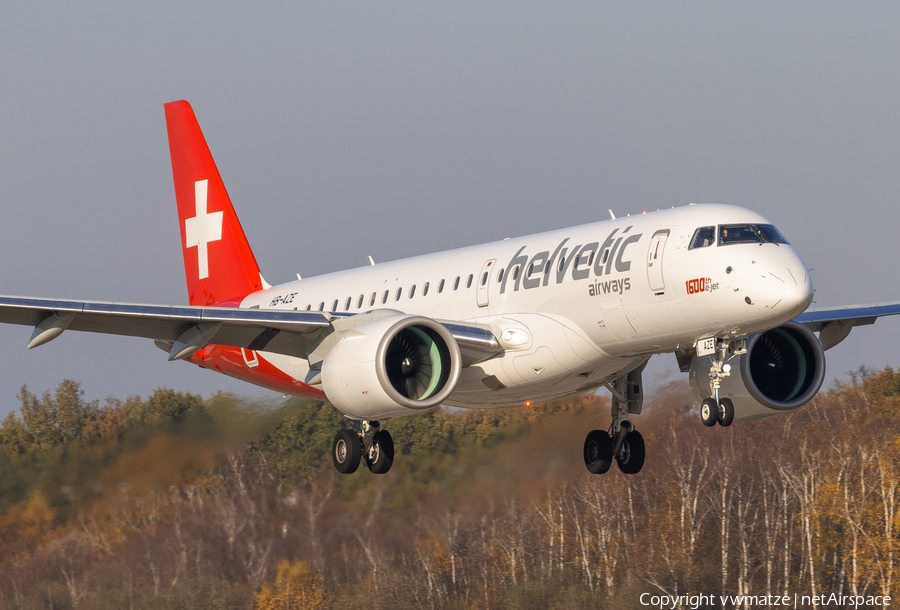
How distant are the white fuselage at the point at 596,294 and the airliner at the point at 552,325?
1.3 inches

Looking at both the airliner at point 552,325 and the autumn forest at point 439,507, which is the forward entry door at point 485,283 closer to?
the airliner at point 552,325

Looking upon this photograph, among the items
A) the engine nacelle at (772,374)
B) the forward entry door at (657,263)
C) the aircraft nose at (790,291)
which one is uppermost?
the forward entry door at (657,263)

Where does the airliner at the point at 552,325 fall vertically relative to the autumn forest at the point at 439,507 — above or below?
above

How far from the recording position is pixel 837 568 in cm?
5088

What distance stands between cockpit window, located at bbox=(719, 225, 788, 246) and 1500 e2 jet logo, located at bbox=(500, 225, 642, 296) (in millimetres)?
1768

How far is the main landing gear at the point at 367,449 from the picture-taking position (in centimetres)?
2611

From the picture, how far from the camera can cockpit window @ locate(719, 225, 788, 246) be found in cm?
2134

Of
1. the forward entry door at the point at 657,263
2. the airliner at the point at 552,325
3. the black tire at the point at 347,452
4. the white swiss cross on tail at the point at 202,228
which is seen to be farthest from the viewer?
the white swiss cross on tail at the point at 202,228

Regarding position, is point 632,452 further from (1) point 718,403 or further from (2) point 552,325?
(2) point 552,325

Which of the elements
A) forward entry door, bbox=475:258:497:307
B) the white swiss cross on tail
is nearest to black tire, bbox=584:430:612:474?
forward entry door, bbox=475:258:497:307

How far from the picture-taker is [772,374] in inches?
1054

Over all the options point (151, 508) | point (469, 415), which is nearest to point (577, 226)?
point (469, 415)

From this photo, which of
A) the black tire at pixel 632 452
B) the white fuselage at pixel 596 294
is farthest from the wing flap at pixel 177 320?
the black tire at pixel 632 452

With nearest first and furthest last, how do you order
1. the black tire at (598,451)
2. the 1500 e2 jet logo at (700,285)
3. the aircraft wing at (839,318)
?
the 1500 e2 jet logo at (700,285)
the aircraft wing at (839,318)
the black tire at (598,451)
